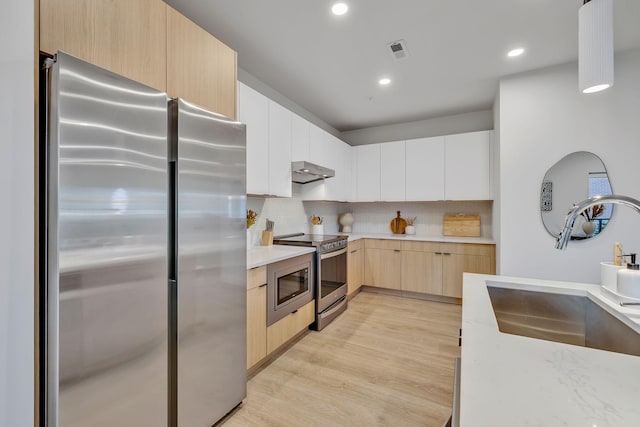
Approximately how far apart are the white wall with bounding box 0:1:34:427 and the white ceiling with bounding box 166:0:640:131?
47.8 inches

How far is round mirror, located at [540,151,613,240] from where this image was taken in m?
2.66

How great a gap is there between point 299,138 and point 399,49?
4.27ft

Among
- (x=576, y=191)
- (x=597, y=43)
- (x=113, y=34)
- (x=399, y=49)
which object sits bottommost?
(x=576, y=191)

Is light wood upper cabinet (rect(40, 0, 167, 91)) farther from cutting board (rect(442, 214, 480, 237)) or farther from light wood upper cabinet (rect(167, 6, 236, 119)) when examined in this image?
cutting board (rect(442, 214, 480, 237))

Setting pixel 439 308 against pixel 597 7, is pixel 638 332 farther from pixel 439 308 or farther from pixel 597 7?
pixel 439 308

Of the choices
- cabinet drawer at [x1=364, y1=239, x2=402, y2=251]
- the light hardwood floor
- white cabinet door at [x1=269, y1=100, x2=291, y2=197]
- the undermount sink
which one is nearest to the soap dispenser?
the undermount sink

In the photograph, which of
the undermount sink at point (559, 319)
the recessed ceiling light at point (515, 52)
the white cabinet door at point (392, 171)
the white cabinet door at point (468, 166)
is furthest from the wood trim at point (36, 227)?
the white cabinet door at point (468, 166)

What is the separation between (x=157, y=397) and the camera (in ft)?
4.38

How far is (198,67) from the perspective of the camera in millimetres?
1713

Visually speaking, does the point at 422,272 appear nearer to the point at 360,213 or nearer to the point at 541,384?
the point at 360,213

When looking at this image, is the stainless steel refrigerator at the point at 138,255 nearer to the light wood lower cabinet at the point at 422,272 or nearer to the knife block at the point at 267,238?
the knife block at the point at 267,238

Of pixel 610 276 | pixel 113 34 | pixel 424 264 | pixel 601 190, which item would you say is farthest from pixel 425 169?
pixel 113 34

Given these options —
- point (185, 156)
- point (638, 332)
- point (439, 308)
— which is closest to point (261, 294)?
point (185, 156)

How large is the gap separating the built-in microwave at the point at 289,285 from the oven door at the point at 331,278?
134mm
